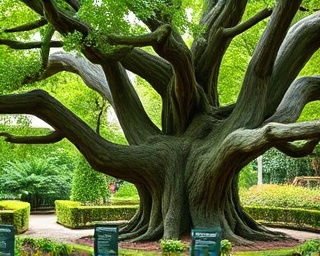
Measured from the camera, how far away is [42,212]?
23.3 metres

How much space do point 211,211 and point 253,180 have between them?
2114cm

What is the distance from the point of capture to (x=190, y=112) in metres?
12.2

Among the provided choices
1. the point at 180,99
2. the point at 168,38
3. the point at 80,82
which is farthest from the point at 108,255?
the point at 80,82

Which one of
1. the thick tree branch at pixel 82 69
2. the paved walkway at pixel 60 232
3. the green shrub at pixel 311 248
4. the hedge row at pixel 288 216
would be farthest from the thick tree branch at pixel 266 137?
the hedge row at pixel 288 216

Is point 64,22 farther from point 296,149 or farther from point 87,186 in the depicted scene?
point 87,186

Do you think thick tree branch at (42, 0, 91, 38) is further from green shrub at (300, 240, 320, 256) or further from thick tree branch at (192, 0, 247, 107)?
green shrub at (300, 240, 320, 256)

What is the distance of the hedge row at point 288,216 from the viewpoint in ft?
53.7

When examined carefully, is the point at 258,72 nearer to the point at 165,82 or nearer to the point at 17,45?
the point at 165,82

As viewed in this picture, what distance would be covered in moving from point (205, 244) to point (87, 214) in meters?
9.76

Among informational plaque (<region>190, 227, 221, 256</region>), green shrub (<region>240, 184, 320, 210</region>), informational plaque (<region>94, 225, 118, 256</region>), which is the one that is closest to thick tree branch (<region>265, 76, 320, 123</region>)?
informational plaque (<region>190, 227, 221, 256</region>)

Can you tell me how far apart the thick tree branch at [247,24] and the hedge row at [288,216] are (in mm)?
6963

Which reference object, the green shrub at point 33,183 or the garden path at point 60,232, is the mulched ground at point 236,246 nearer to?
the garden path at point 60,232

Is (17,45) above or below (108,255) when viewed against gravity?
above

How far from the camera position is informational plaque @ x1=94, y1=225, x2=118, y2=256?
7.54 metres
